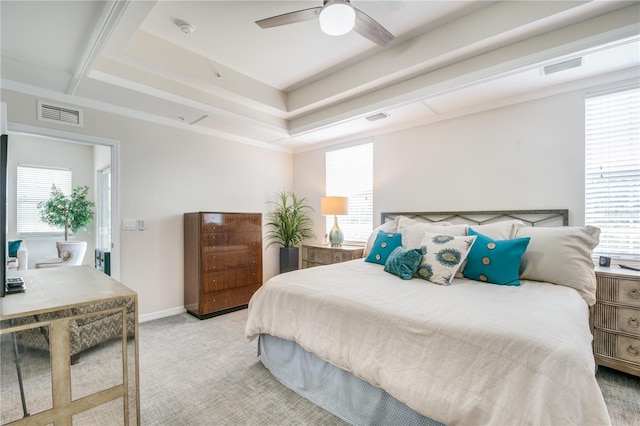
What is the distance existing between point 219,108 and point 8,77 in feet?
5.91

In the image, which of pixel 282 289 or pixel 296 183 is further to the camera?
pixel 296 183

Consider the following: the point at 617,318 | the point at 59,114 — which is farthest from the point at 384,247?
the point at 59,114

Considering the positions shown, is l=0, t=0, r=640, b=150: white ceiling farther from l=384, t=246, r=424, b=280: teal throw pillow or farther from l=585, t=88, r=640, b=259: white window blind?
l=384, t=246, r=424, b=280: teal throw pillow

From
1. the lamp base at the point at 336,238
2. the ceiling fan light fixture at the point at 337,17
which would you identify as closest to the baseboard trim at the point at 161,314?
the lamp base at the point at 336,238

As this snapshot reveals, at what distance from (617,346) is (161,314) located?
445 cm

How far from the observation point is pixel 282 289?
215 cm

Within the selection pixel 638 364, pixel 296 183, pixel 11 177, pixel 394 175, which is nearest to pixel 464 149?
pixel 394 175

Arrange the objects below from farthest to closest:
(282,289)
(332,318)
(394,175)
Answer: (394,175), (282,289), (332,318)

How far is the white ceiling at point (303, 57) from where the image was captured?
6.70ft

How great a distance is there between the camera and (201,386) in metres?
2.07

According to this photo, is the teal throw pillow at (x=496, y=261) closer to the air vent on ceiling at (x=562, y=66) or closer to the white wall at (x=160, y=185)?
the air vent on ceiling at (x=562, y=66)

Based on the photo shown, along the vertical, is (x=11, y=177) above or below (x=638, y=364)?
above

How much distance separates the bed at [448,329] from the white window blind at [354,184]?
144cm

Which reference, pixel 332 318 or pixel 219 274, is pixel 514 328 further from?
pixel 219 274
